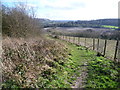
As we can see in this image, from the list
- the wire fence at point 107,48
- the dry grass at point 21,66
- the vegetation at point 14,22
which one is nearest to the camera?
the dry grass at point 21,66

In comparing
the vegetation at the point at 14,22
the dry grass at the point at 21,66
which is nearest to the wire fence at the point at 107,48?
the dry grass at the point at 21,66

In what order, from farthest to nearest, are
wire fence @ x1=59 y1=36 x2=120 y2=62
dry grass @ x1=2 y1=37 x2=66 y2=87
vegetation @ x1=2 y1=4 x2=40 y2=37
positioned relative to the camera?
vegetation @ x1=2 y1=4 x2=40 y2=37, wire fence @ x1=59 y1=36 x2=120 y2=62, dry grass @ x1=2 y1=37 x2=66 y2=87

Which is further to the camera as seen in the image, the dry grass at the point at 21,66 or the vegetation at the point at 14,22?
the vegetation at the point at 14,22

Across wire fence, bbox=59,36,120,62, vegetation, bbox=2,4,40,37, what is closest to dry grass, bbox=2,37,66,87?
vegetation, bbox=2,4,40,37

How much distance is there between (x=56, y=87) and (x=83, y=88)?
1.15 m

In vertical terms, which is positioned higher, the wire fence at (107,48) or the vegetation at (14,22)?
the vegetation at (14,22)

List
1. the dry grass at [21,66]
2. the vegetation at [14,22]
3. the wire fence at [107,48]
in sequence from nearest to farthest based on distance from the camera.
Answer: the dry grass at [21,66] < the wire fence at [107,48] < the vegetation at [14,22]

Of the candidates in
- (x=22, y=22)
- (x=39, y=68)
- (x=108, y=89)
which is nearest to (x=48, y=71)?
(x=39, y=68)

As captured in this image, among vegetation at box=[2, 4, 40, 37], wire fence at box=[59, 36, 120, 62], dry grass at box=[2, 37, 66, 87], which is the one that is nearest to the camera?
dry grass at box=[2, 37, 66, 87]

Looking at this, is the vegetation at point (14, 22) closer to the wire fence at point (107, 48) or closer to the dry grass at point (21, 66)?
the dry grass at point (21, 66)

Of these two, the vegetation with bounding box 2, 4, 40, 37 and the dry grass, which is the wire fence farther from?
the vegetation with bounding box 2, 4, 40, 37

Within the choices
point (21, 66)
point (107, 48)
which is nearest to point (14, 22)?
point (21, 66)

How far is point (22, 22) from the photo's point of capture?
11625 millimetres

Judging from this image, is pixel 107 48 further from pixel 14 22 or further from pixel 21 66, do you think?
pixel 21 66
